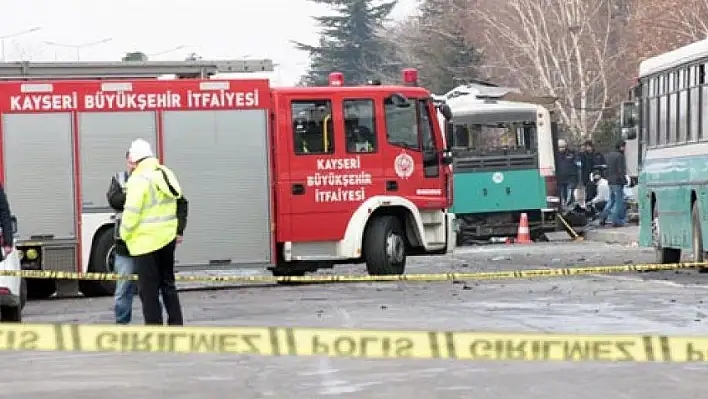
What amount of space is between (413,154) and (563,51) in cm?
5083

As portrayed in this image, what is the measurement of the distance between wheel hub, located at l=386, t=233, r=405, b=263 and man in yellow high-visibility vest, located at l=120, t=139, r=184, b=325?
8018 mm

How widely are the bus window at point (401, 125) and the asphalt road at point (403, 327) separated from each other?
6.03 ft

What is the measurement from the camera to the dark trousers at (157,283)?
569 inches

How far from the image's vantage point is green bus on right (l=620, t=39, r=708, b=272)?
21.9 m

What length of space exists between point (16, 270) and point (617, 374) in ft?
22.3

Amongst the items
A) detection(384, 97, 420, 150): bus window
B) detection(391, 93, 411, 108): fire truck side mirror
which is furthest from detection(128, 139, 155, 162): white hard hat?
detection(391, 93, 411, 108): fire truck side mirror

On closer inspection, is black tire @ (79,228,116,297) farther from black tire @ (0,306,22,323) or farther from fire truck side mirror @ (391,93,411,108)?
black tire @ (0,306,22,323)

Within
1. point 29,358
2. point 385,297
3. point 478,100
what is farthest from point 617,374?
point 478,100

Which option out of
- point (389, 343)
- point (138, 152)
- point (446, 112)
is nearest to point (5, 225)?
point (138, 152)

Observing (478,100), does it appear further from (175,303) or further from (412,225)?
(175,303)

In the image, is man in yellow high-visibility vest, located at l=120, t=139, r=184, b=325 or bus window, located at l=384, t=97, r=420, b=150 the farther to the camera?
bus window, located at l=384, t=97, r=420, b=150

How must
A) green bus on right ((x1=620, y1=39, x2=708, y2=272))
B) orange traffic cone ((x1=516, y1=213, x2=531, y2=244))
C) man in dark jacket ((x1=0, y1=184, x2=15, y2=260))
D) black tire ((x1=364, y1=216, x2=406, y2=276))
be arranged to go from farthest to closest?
1. orange traffic cone ((x1=516, y1=213, x2=531, y2=244))
2. black tire ((x1=364, y1=216, x2=406, y2=276))
3. green bus on right ((x1=620, y1=39, x2=708, y2=272))
4. man in dark jacket ((x1=0, y1=184, x2=15, y2=260))

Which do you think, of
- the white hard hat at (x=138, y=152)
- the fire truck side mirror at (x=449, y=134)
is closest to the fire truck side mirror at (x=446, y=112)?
the fire truck side mirror at (x=449, y=134)

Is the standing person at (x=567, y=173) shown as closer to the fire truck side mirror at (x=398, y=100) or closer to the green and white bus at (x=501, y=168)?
the green and white bus at (x=501, y=168)
